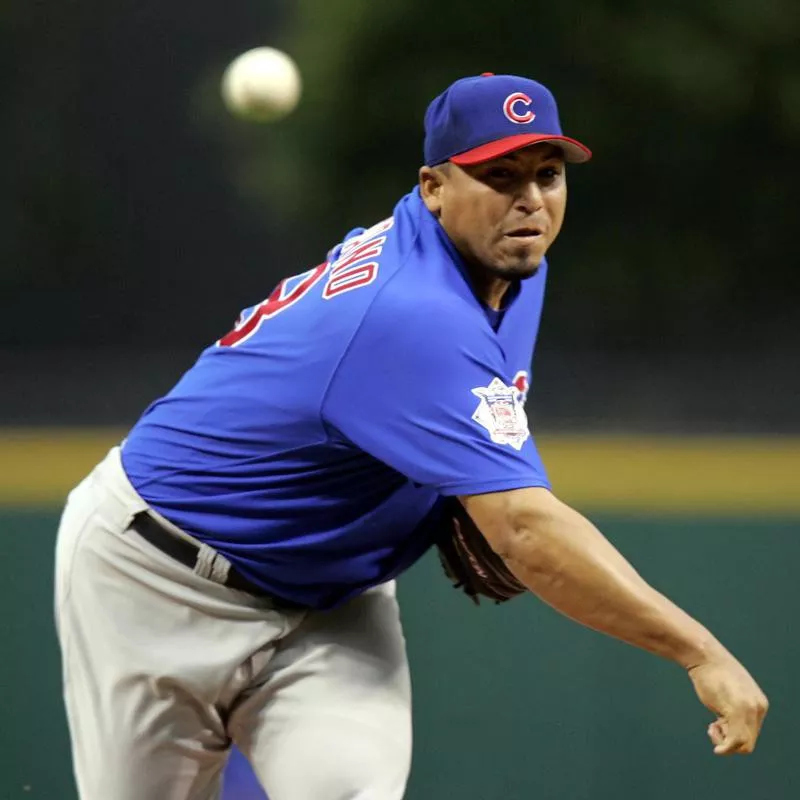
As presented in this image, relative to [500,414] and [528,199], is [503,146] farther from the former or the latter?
[500,414]

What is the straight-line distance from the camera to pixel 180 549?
252 cm

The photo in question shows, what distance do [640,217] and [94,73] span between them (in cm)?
156

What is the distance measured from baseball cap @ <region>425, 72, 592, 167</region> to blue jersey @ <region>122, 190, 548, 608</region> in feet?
0.45

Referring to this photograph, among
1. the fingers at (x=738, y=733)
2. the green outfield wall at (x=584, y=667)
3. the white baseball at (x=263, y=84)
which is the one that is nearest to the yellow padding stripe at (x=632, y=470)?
the green outfield wall at (x=584, y=667)

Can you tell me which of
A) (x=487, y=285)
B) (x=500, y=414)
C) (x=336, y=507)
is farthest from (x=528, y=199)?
(x=336, y=507)

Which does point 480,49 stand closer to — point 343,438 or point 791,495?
point 791,495

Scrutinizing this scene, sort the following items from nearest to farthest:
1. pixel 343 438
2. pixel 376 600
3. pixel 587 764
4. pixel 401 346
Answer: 1. pixel 401 346
2. pixel 343 438
3. pixel 376 600
4. pixel 587 764

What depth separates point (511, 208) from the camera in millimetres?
2334

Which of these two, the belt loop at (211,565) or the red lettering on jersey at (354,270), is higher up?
the red lettering on jersey at (354,270)

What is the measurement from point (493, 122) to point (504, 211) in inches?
5.6

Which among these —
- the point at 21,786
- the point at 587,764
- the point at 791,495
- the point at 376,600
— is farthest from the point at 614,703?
the point at 21,786

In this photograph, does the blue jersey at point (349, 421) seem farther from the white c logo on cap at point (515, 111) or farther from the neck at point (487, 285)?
the white c logo on cap at point (515, 111)

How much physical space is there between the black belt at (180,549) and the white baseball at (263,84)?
1700mm

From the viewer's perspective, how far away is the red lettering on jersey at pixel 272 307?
2.46 metres
